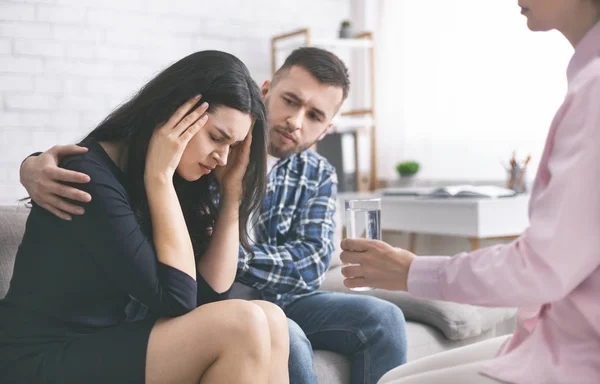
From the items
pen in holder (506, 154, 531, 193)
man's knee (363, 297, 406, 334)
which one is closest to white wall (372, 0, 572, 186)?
pen in holder (506, 154, 531, 193)

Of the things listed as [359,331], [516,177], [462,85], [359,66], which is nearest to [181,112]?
[359,331]

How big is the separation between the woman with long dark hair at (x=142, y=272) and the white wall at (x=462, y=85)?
7.66 feet

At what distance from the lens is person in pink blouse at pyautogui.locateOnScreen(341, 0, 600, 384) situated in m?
0.85

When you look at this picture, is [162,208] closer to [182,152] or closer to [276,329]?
[182,152]

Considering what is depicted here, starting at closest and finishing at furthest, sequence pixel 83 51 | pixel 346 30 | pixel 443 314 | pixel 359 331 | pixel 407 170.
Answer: pixel 359 331 < pixel 443 314 < pixel 83 51 < pixel 407 170 < pixel 346 30

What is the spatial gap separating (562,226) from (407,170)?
315 cm

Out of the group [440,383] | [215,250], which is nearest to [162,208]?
[215,250]

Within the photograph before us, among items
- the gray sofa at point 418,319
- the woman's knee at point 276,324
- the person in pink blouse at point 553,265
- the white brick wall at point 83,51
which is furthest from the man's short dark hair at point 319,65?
the white brick wall at point 83,51

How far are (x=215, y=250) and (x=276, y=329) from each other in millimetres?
264

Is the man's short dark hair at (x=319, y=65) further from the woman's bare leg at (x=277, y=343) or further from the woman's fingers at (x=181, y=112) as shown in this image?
the woman's bare leg at (x=277, y=343)

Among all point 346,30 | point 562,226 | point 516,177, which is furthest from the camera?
point 346,30

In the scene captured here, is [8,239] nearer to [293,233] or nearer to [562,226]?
[293,233]

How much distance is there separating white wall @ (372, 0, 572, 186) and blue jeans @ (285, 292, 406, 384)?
1884 millimetres

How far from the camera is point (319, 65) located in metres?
2.07
